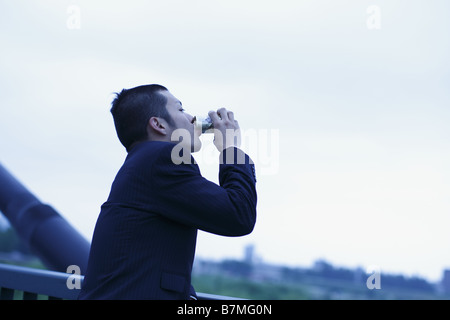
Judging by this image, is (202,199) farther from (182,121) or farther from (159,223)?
(182,121)

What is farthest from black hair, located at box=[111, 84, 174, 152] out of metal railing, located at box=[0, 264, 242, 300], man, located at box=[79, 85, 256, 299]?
metal railing, located at box=[0, 264, 242, 300]

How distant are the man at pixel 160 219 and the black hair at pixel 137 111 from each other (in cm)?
11

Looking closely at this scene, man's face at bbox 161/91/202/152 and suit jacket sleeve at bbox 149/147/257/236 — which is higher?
man's face at bbox 161/91/202/152

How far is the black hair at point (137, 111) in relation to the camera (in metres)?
1.05

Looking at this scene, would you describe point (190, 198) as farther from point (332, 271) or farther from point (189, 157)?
point (332, 271)

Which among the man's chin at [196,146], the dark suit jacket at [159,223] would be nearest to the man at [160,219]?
the dark suit jacket at [159,223]

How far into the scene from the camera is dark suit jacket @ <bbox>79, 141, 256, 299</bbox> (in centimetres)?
84

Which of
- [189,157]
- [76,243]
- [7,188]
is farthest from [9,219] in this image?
[189,157]

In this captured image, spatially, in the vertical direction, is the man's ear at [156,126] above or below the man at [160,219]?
above

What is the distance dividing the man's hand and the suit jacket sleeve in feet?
0.35

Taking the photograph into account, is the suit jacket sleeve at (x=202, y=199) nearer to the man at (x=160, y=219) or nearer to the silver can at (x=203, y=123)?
the man at (x=160, y=219)

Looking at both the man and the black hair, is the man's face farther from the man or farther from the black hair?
the man

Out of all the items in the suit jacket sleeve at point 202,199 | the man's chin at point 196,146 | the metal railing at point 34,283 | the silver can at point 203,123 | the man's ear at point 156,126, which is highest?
the silver can at point 203,123

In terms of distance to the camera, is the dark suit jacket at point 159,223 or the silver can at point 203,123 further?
the silver can at point 203,123
